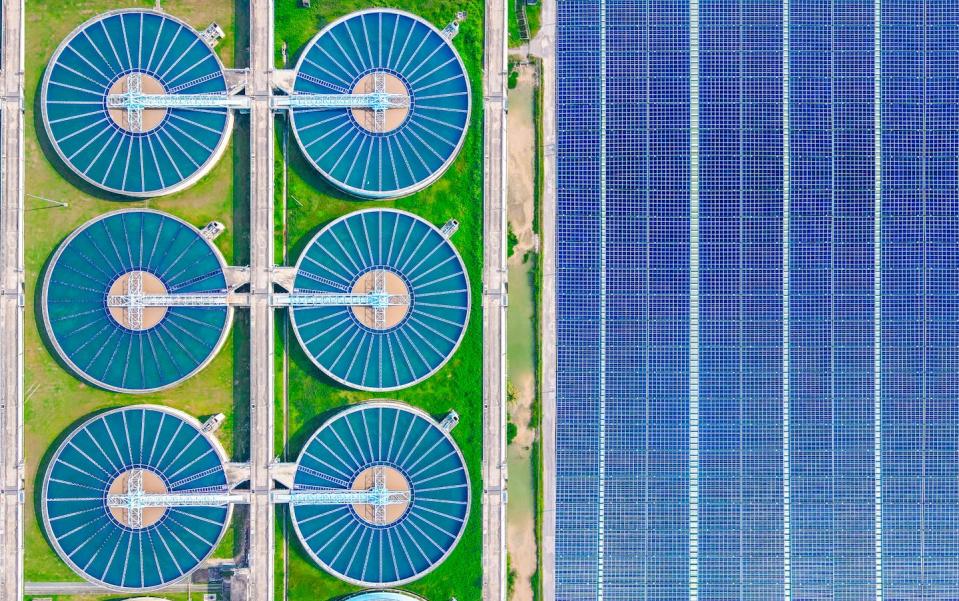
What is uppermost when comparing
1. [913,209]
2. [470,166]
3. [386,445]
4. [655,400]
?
[470,166]

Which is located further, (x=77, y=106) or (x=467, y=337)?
(x=467, y=337)

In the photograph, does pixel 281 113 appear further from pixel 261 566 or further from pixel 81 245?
pixel 261 566

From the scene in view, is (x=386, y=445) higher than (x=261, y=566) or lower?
higher

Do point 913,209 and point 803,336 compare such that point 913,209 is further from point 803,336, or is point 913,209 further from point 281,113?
point 281,113

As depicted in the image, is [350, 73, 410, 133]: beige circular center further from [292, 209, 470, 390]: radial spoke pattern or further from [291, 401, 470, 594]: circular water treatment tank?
[291, 401, 470, 594]: circular water treatment tank

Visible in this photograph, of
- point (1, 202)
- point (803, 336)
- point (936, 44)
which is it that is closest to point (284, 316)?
point (1, 202)

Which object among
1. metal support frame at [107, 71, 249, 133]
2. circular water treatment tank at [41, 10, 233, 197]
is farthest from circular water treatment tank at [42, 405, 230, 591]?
metal support frame at [107, 71, 249, 133]
